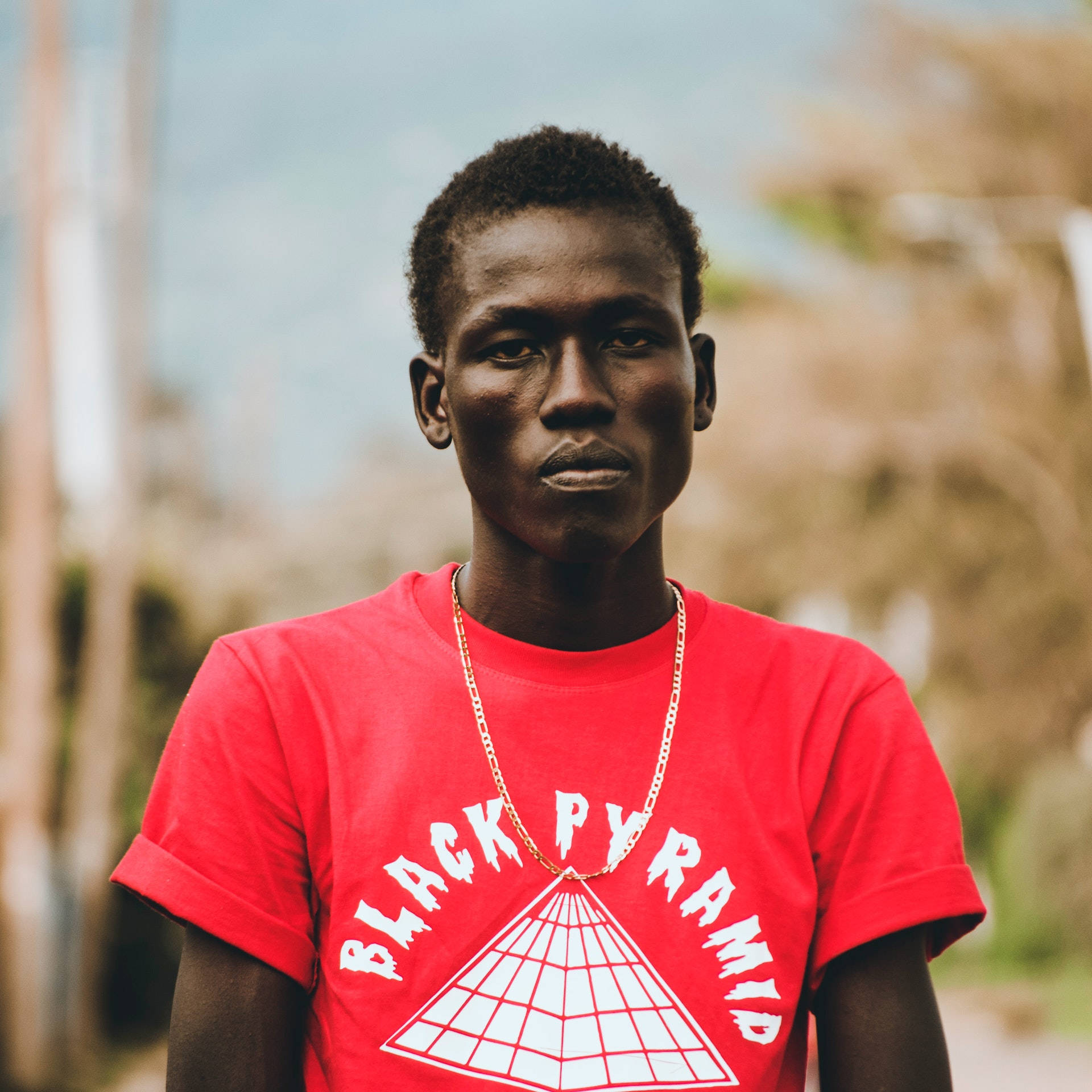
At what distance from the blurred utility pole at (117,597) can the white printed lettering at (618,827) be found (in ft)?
35.5

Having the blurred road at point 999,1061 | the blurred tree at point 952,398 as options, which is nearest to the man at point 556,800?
the blurred road at point 999,1061

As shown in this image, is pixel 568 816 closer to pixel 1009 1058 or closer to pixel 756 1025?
pixel 756 1025

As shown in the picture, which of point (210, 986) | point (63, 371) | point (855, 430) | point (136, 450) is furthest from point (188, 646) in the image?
point (210, 986)

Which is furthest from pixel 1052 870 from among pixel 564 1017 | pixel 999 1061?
pixel 564 1017

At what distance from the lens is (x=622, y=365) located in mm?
1913

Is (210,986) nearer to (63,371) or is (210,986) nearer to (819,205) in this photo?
(63,371)

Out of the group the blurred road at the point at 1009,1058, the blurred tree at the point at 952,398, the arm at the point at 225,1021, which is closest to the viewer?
the arm at the point at 225,1021

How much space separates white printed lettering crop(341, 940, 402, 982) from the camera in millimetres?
1775

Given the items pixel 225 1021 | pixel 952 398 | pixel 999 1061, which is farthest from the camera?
pixel 952 398

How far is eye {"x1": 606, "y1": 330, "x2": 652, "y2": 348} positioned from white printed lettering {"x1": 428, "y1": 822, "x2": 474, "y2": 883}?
677 millimetres

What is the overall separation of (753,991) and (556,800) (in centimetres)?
34

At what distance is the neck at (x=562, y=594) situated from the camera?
202 cm

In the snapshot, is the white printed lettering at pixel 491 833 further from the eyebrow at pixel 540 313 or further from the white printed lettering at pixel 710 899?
the eyebrow at pixel 540 313

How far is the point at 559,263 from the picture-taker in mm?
1901
